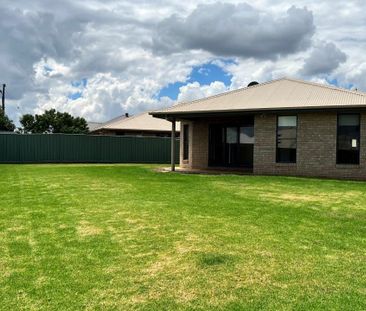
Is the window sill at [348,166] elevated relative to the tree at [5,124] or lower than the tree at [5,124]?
lower

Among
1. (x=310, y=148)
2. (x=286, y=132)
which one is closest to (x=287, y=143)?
(x=286, y=132)

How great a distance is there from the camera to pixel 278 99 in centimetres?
1855

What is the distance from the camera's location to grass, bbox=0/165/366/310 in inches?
170

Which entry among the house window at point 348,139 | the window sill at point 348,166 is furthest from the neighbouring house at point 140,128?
the window sill at point 348,166

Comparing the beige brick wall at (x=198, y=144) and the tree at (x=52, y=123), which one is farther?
the tree at (x=52, y=123)

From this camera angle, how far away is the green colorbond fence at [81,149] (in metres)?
27.3

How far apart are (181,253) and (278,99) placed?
1383 centimetres

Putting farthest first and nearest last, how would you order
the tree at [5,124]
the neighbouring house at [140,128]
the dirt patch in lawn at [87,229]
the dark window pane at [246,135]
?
1. the tree at [5,124]
2. the neighbouring house at [140,128]
3. the dark window pane at [246,135]
4. the dirt patch in lawn at [87,229]

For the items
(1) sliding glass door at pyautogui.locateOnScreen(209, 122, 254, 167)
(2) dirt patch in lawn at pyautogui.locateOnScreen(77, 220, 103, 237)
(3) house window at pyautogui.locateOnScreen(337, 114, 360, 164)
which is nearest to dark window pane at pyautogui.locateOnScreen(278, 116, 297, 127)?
(3) house window at pyautogui.locateOnScreen(337, 114, 360, 164)

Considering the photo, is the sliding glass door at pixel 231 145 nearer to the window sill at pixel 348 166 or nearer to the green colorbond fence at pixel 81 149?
the window sill at pixel 348 166

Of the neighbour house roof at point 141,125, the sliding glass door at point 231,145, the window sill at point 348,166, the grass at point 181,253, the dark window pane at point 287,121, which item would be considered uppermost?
the neighbour house roof at point 141,125

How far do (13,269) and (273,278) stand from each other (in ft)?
9.43

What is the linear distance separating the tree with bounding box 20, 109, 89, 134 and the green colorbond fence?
20.6m

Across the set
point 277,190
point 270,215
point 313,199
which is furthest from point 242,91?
point 270,215
